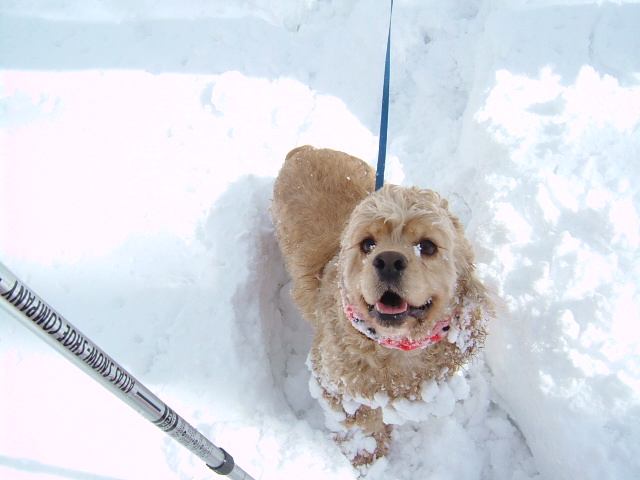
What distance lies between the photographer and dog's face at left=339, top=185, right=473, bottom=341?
1897 mm

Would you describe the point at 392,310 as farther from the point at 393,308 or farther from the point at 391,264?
the point at 391,264

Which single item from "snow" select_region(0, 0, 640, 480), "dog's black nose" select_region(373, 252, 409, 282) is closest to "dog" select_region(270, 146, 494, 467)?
"dog's black nose" select_region(373, 252, 409, 282)

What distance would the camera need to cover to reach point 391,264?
1.86m

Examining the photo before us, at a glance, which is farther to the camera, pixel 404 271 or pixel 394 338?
pixel 394 338

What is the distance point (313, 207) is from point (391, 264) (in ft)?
3.94

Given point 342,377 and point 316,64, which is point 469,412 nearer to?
point 342,377

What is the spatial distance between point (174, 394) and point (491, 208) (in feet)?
7.81

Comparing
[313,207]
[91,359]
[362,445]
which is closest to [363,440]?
[362,445]

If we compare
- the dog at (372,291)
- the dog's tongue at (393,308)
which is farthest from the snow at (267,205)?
the dog's tongue at (393,308)

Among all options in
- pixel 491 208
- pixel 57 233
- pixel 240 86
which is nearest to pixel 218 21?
pixel 240 86

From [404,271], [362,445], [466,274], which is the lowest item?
[362,445]

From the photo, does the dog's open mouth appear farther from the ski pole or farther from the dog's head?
the ski pole

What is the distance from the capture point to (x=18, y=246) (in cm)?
323

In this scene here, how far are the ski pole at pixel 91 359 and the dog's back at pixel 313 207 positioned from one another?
1.21 meters
